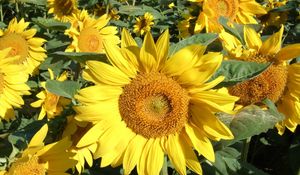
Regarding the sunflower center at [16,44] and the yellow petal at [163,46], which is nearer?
the yellow petal at [163,46]

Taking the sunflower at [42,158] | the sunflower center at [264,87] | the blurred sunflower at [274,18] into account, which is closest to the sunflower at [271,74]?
the sunflower center at [264,87]

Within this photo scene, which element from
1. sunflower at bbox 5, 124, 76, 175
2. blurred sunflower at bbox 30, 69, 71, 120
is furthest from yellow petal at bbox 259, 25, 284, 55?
blurred sunflower at bbox 30, 69, 71, 120

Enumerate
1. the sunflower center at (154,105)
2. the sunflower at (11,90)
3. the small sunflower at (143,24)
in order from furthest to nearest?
the small sunflower at (143,24)
the sunflower at (11,90)
the sunflower center at (154,105)

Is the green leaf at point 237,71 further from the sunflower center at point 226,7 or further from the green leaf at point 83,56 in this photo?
the sunflower center at point 226,7

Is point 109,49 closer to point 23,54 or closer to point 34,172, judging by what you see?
point 34,172

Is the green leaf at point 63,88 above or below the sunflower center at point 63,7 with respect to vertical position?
above

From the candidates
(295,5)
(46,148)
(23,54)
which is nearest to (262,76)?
(46,148)
